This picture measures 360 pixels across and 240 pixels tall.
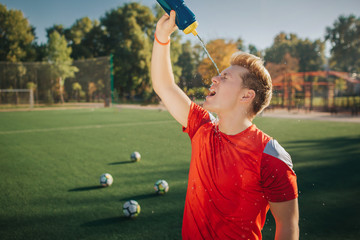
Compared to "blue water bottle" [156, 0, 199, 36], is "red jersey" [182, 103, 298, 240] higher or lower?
lower

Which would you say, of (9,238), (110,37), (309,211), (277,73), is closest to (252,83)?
(277,73)

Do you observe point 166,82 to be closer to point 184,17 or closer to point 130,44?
point 184,17

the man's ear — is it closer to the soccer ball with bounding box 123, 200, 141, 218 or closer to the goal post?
the soccer ball with bounding box 123, 200, 141, 218

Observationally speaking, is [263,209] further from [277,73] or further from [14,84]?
[14,84]

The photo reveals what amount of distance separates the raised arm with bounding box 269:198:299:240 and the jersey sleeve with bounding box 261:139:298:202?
1.4 inches

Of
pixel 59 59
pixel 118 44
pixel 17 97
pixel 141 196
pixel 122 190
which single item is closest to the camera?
pixel 141 196

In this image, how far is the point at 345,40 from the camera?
56062 mm

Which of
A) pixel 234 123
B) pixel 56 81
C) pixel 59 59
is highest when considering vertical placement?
pixel 59 59

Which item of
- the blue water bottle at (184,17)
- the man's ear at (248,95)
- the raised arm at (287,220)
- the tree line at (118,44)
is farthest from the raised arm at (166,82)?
the tree line at (118,44)

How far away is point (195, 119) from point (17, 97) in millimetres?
33607

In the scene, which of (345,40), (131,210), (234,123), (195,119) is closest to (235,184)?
(234,123)

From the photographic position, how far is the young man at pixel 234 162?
1.44 metres

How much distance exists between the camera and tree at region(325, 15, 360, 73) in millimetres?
54684

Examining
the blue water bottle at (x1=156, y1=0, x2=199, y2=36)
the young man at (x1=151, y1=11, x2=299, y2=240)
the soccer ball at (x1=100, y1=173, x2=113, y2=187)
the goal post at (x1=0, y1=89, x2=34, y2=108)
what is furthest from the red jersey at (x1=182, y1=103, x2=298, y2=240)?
the goal post at (x1=0, y1=89, x2=34, y2=108)
